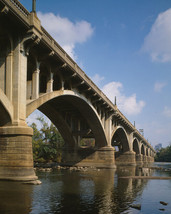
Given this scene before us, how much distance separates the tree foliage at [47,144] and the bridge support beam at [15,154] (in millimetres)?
36079

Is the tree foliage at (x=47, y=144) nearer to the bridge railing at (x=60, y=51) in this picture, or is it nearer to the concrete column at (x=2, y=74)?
the bridge railing at (x=60, y=51)

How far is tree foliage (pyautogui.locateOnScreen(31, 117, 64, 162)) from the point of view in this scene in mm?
53906

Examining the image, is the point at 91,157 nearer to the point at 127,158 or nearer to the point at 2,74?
the point at 127,158

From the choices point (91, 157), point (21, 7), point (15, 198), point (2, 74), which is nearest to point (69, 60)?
point (21, 7)

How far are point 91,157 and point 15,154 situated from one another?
3217 centimetres

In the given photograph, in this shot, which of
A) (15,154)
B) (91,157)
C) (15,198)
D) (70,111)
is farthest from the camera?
(91,157)

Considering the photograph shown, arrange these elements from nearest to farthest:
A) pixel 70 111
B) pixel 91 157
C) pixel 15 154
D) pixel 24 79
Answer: pixel 15 154 < pixel 24 79 < pixel 70 111 < pixel 91 157

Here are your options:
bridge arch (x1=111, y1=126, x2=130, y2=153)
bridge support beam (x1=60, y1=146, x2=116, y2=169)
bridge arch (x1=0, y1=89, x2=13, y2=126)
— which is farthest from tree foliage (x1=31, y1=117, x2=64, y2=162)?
bridge arch (x1=0, y1=89, x2=13, y2=126)

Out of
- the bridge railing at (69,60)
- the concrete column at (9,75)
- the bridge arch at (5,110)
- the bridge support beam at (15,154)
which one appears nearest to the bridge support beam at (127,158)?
the bridge railing at (69,60)

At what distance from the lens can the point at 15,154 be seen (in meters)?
17.3

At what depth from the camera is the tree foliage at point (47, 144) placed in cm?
5391

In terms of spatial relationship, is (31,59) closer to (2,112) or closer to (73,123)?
(2,112)

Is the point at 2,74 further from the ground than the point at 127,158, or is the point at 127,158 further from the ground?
the point at 2,74

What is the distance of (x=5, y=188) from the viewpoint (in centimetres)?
1544
